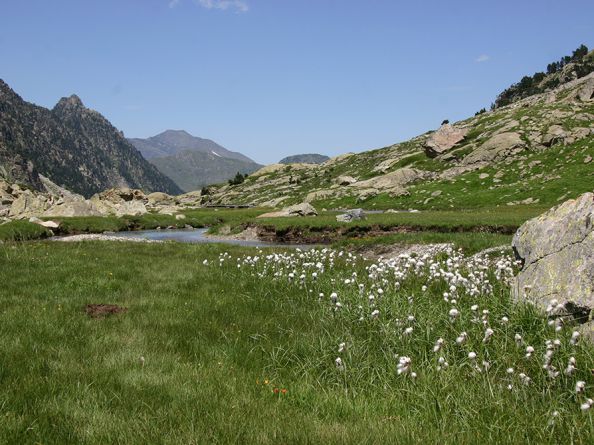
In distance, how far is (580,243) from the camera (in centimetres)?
929

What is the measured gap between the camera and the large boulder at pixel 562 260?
8.41 meters

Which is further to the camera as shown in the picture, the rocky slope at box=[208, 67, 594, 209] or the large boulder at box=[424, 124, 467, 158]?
the large boulder at box=[424, 124, 467, 158]

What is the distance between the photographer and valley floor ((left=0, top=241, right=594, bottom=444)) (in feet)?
17.5

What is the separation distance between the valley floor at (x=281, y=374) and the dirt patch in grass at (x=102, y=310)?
0.91 feet

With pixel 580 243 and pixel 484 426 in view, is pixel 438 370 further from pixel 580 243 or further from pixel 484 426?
pixel 580 243

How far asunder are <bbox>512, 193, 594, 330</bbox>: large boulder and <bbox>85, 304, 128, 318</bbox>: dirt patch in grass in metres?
9.35

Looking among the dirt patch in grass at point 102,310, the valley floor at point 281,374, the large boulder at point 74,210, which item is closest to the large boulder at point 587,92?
the large boulder at point 74,210

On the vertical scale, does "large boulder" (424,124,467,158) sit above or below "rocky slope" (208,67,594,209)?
above

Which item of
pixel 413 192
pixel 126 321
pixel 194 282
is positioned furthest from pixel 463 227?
pixel 413 192

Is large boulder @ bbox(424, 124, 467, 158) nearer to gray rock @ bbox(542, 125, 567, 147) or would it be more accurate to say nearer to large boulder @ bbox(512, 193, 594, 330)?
gray rock @ bbox(542, 125, 567, 147)

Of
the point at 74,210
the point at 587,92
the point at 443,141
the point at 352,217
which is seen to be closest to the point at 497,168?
the point at 443,141

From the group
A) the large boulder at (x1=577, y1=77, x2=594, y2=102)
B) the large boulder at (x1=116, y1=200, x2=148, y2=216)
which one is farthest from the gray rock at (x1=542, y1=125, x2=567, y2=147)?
the large boulder at (x1=116, y1=200, x2=148, y2=216)

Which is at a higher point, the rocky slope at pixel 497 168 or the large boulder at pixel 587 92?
the large boulder at pixel 587 92

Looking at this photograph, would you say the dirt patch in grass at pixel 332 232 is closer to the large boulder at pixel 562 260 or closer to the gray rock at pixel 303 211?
the gray rock at pixel 303 211
